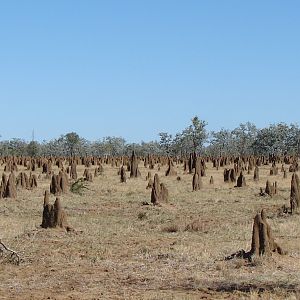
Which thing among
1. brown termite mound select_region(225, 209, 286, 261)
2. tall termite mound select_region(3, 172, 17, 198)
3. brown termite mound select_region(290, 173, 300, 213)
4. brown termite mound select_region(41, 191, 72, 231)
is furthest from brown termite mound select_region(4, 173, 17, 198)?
brown termite mound select_region(225, 209, 286, 261)

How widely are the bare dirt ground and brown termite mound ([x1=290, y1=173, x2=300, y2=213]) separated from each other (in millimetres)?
567

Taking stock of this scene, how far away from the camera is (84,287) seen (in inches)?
412

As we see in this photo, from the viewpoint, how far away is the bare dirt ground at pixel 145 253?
1026 centimetres

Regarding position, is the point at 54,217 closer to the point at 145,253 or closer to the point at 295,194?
the point at 145,253

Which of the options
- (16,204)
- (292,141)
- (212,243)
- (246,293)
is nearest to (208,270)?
(246,293)

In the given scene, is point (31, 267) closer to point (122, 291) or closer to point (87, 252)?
point (87, 252)

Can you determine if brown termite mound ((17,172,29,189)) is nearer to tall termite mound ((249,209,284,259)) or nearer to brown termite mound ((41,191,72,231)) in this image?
brown termite mound ((41,191,72,231))

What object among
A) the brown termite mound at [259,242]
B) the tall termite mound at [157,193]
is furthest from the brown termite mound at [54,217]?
the tall termite mound at [157,193]

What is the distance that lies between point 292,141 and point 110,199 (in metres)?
75.9

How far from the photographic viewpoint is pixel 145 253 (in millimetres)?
13344

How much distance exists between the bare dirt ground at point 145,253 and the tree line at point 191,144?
5895 cm

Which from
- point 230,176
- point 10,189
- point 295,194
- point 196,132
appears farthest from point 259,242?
point 196,132

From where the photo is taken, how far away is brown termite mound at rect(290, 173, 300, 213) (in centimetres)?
1934

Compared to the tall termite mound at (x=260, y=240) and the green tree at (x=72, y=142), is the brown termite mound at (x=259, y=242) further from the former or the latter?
the green tree at (x=72, y=142)
